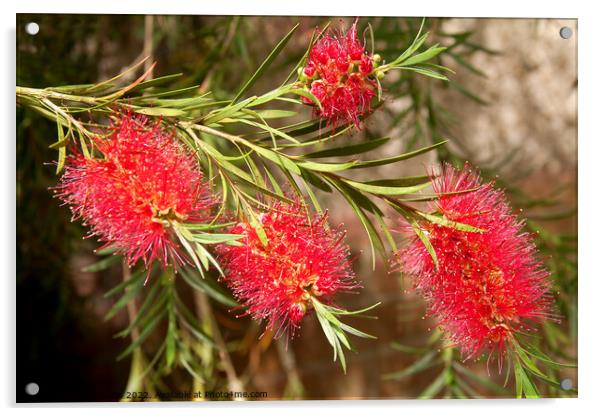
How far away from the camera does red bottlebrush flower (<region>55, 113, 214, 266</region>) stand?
1.98 feet

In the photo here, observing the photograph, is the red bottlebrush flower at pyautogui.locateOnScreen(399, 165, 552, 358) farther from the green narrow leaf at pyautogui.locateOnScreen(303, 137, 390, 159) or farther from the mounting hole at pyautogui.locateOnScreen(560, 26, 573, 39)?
the mounting hole at pyautogui.locateOnScreen(560, 26, 573, 39)

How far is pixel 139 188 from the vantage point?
61cm

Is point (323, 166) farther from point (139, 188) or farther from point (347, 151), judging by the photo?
point (139, 188)

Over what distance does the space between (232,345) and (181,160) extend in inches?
30.6

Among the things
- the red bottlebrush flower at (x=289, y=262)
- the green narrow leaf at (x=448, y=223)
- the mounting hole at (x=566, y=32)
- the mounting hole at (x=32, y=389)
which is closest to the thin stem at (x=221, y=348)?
the mounting hole at (x=32, y=389)

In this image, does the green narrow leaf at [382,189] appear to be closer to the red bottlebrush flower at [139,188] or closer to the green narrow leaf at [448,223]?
the green narrow leaf at [448,223]

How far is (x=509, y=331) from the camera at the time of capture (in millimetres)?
678

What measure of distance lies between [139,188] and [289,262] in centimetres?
16

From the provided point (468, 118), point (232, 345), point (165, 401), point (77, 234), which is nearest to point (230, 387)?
point (165, 401)

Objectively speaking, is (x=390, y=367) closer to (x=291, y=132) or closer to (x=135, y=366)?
(x=135, y=366)

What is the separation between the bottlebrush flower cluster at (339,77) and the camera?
2.05 feet

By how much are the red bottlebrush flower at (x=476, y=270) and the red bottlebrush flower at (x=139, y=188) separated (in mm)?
227
